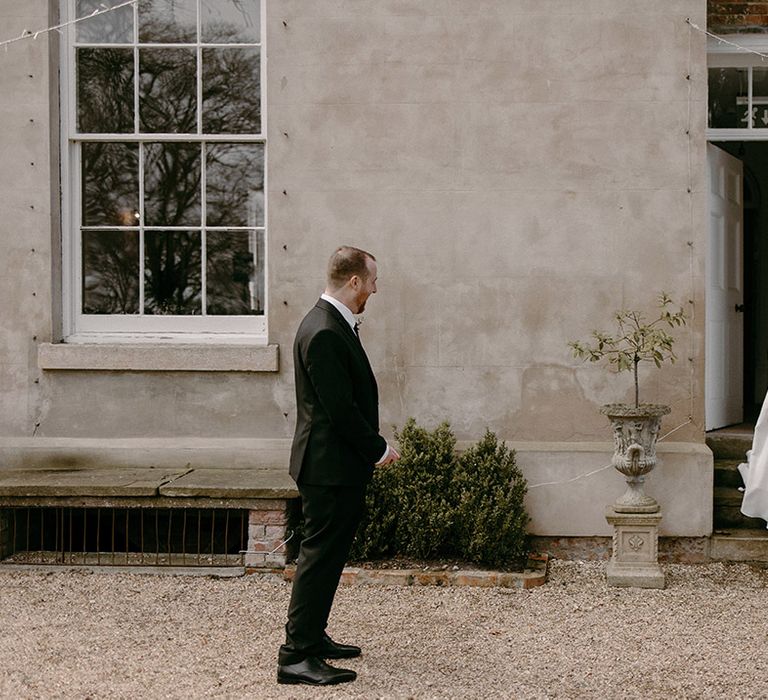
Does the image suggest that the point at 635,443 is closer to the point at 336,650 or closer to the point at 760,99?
the point at 336,650

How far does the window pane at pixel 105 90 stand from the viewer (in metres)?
7.36

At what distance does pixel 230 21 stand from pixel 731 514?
5385mm

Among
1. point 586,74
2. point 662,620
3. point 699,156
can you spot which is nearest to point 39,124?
point 586,74

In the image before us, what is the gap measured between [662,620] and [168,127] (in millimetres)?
5059

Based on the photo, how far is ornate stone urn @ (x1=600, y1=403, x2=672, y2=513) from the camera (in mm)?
6293

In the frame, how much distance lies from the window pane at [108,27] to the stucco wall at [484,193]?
33 centimetres

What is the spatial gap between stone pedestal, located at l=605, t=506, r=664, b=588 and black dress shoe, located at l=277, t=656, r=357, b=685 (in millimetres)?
2530

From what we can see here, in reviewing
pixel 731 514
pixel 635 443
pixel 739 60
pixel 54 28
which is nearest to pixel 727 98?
pixel 739 60

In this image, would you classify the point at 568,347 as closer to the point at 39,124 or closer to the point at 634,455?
the point at 634,455

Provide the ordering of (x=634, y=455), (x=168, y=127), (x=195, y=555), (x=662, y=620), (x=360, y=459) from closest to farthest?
1. (x=360, y=459)
2. (x=662, y=620)
3. (x=634, y=455)
4. (x=195, y=555)
5. (x=168, y=127)

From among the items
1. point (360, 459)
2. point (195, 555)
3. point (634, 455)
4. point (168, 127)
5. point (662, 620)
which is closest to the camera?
point (360, 459)

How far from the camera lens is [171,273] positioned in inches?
292

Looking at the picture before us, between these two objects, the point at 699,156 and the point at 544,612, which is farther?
the point at 699,156

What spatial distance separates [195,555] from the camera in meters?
6.76
